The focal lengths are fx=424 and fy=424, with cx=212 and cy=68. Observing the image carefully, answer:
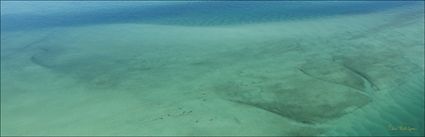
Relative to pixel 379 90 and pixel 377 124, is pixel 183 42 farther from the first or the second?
pixel 377 124

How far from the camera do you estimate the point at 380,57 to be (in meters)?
13.1

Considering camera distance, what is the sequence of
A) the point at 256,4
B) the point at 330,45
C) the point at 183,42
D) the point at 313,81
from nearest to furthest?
1. the point at 313,81
2. the point at 330,45
3. the point at 183,42
4. the point at 256,4

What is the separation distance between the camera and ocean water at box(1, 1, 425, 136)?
9.38 m

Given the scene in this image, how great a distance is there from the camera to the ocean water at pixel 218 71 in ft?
30.8

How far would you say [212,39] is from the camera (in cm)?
1605

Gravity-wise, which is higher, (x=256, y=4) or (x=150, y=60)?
(x=256, y=4)

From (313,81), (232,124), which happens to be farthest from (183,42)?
(232,124)

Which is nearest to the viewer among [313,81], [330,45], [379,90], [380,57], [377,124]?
[377,124]

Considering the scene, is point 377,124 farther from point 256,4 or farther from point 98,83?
point 256,4

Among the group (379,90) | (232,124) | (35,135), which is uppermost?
(379,90)

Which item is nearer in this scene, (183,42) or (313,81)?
(313,81)

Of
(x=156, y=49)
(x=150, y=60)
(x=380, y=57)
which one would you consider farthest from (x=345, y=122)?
(x=156, y=49)

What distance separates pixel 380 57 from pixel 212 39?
19.7 ft

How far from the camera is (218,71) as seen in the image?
12.6 metres
